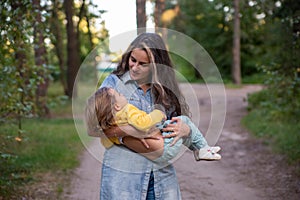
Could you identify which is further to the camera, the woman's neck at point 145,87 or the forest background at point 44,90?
the forest background at point 44,90

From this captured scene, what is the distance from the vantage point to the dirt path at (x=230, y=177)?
634cm

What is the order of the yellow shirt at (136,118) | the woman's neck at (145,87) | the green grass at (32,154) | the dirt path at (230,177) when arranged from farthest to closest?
the dirt path at (230,177), the green grass at (32,154), the woman's neck at (145,87), the yellow shirt at (136,118)

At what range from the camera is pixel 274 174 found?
7.45 m

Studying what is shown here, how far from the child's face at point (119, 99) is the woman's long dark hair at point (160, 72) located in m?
0.18

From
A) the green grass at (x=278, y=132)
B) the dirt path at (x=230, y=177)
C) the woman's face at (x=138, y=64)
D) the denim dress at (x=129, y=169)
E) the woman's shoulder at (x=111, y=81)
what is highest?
the woman's face at (x=138, y=64)

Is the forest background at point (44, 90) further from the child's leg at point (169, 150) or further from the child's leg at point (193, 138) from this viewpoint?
the child's leg at point (169, 150)

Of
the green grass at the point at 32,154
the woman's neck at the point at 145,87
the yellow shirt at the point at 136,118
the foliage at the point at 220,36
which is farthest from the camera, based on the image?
the foliage at the point at 220,36

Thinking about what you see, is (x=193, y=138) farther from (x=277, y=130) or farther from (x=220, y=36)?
(x=220, y=36)

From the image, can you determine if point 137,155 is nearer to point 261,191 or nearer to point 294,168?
point 261,191

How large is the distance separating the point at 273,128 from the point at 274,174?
140 inches

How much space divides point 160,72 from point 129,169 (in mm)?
601

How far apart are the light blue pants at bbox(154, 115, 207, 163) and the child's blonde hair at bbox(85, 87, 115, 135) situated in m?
0.30

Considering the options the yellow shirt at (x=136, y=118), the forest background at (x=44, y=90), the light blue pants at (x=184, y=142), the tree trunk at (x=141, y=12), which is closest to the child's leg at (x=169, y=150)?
the light blue pants at (x=184, y=142)

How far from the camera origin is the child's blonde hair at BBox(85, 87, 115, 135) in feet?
8.84
